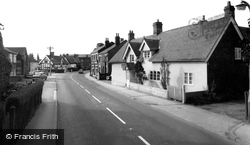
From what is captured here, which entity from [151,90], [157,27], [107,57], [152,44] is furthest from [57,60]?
[151,90]

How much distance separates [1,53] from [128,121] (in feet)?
29.5

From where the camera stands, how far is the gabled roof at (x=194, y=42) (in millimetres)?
17875

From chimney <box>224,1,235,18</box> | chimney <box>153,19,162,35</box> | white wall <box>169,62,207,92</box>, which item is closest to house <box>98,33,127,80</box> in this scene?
chimney <box>153,19,162,35</box>

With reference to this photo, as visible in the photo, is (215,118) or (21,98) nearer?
(21,98)

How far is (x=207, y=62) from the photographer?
1692cm

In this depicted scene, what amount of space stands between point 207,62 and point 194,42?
4.29 metres

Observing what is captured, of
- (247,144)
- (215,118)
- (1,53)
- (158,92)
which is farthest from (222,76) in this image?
(1,53)

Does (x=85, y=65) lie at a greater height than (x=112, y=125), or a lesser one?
greater

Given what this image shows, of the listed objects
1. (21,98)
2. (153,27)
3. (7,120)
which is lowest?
(7,120)

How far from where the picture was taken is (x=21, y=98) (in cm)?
798

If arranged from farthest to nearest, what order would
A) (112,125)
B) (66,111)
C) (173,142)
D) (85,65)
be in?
(85,65) → (66,111) → (112,125) → (173,142)

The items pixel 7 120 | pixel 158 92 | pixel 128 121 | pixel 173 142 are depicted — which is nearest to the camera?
pixel 7 120

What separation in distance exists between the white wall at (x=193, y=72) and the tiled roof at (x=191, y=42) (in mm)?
682

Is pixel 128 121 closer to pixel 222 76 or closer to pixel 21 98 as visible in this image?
pixel 21 98
